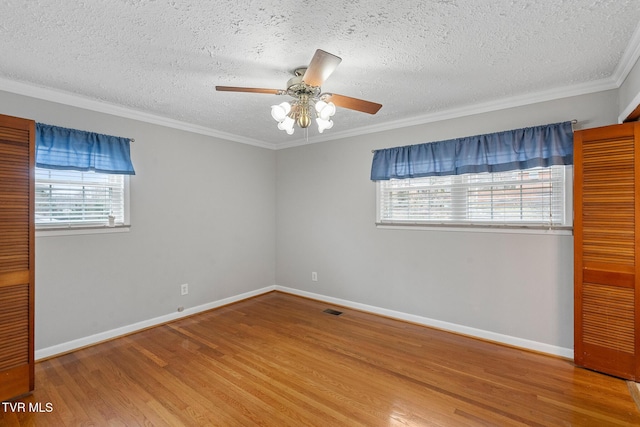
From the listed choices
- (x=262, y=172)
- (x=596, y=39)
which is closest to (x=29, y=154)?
(x=262, y=172)

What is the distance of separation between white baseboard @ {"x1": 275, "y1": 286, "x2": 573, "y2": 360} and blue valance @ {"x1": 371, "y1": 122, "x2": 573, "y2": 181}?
5.39 feet

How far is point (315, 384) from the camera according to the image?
2318mm

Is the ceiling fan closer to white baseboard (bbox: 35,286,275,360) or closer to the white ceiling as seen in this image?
the white ceiling

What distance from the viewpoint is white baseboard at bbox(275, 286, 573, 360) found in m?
2.77

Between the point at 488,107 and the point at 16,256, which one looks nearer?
the point at 16,256

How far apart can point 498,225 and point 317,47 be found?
2410 mm

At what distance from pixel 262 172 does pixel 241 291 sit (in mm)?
1827

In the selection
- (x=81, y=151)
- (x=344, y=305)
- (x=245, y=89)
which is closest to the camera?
(x=245, y=89)

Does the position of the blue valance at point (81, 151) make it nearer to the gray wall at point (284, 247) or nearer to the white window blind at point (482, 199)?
the gray wall at point (284, 247)

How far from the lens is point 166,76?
244cm

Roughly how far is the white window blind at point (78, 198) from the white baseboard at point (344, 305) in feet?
3.68

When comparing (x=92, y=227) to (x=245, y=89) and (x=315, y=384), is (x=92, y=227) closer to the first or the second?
(x=245, y=89)

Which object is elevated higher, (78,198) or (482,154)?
(482,154)

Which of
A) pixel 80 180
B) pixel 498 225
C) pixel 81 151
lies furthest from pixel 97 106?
pixel 498 225
